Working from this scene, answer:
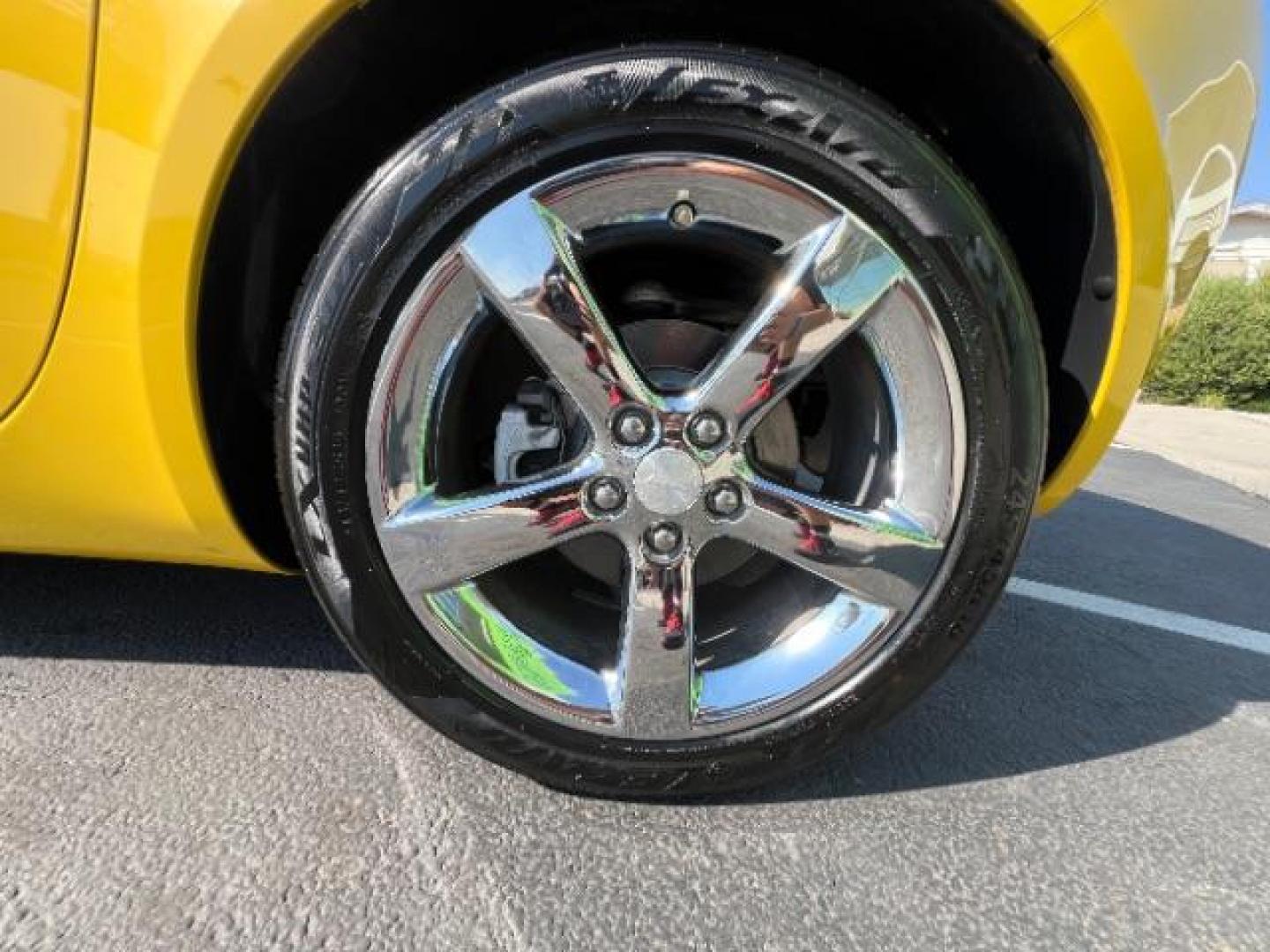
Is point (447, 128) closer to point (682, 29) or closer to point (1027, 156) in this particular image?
point (682, 29)

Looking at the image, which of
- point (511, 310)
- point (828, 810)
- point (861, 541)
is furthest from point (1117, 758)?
point (511, 310)

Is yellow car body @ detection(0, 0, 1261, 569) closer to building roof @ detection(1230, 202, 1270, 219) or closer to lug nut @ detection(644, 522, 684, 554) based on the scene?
lug nut @ detection(644, 522, 684, 554)

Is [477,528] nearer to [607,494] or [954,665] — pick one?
[607,494]

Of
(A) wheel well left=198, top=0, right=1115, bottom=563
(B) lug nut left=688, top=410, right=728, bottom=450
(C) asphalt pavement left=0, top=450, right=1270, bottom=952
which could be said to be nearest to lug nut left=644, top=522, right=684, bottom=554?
(B) lug nut left=688, top=410, right=728, bottom=450

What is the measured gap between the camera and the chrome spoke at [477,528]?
3.86 ft

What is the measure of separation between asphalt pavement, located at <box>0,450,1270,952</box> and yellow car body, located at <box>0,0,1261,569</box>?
0.33m

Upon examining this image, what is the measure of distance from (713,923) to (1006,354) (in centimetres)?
79

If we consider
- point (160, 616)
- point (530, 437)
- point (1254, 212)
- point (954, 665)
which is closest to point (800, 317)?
point (530, 437)

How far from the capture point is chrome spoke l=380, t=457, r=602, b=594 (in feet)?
3.86

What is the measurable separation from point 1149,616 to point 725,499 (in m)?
1.59

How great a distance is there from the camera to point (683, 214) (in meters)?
1.14

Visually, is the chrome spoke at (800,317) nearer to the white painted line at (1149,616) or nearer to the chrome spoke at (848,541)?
the chrome spoke at (848,541)

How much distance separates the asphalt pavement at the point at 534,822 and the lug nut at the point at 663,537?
38 cm

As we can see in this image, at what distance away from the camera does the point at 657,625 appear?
1.20 meters
